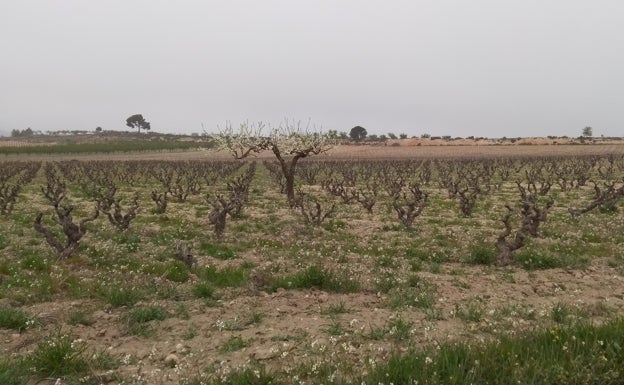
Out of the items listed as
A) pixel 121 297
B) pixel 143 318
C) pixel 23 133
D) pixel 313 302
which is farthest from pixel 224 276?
pixel 23 133

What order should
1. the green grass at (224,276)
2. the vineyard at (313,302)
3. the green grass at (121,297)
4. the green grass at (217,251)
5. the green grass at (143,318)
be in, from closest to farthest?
the vineyard at (313,302), the green grass at (143,318), the green grass at (121,297), the green grass at (224,276), the green grass at (217,251)

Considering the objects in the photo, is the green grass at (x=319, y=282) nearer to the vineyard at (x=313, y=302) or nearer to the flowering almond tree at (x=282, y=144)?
the vineyard at (x=313, y=302)

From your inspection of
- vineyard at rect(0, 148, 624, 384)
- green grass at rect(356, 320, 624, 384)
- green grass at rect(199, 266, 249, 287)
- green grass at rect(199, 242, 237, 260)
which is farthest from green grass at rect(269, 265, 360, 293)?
green grass at rect(356, 320, 624, 384)

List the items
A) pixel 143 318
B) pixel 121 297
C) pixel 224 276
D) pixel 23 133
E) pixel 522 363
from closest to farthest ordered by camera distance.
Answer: pixel 522 363 < pixel 143 318 < pixel 121 297 < pixel 224 276 < pixel 23 133

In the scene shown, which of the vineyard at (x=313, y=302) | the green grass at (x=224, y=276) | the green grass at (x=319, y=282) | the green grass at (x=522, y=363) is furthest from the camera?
the green grass at (x=224, y=276)

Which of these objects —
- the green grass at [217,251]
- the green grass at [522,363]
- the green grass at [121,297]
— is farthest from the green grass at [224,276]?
the green grass at [522,363]

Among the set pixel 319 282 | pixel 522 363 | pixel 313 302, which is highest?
pixel 522 363

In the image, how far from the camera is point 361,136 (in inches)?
6363

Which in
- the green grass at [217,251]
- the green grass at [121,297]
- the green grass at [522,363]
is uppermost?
A: the green grass at [522,363]

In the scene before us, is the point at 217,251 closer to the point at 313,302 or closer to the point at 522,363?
the point at 313,302

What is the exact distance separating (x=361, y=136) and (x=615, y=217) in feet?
481

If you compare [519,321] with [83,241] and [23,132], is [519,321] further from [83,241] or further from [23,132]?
[23,132]

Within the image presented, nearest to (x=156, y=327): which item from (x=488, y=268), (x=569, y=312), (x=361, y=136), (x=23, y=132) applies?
(x=569, y=312)

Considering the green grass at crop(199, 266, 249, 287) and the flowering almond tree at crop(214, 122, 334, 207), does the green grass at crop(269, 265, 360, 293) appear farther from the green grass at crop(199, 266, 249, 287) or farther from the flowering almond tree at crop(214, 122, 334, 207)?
the flowering almond tree at crop(214, 122, 334, 207)
